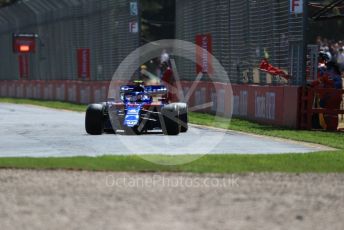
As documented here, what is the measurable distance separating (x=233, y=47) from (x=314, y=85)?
5759 mm

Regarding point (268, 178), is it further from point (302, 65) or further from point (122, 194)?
point (302, 65)

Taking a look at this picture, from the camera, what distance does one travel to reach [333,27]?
179 feet

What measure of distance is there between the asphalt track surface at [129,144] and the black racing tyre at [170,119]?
0.24 m

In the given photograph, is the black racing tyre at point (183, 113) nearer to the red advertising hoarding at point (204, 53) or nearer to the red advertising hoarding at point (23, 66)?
the red advertising hoarding at point (204, 53)

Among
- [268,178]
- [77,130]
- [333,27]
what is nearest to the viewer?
[268,178]

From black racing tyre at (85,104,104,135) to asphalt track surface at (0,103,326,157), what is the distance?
0.68 feet

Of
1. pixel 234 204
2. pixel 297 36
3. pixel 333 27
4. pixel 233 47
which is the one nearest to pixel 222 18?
pixel 233 47

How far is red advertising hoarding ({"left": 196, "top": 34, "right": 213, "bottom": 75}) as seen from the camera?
25.5m

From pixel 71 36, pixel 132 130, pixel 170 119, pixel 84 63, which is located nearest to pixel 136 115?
pixel 132 130

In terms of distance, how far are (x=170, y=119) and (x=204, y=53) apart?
10.1m

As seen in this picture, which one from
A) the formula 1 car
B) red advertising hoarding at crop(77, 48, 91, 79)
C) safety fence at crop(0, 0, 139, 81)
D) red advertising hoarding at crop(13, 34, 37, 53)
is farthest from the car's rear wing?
red advertising hoarding at crop(13, 34, 37, 53)

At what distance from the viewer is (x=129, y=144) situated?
14.1m

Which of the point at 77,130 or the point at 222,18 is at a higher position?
the point at 222,18

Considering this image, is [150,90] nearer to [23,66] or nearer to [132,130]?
[132,130]
